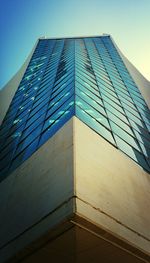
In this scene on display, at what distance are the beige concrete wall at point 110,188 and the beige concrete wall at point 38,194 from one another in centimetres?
26

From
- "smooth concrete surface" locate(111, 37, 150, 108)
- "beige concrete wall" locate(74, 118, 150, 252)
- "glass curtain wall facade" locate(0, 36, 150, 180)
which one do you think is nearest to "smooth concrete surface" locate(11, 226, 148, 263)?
"beige concrete wall" locate(74, 118, 150, 252)

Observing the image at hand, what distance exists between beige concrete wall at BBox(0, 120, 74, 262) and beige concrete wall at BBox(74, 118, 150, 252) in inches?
10.3

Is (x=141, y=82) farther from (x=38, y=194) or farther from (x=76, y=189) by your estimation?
(x=76, y=189)

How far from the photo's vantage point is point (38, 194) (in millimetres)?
6625

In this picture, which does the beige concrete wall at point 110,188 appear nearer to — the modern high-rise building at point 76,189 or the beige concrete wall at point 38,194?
the modern high-rise building at point 76,189

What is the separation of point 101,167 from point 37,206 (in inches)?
67.8

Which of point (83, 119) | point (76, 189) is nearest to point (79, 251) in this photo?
point (76, 189)

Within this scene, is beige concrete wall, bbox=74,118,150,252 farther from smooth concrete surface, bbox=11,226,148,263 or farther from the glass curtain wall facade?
the glass curtain wall facade

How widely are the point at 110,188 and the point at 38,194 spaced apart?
155 centimetres

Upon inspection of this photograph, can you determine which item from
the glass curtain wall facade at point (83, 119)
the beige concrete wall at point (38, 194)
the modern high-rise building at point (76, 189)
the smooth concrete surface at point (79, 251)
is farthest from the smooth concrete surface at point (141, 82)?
the smooth concrete surface at point (79, 251)

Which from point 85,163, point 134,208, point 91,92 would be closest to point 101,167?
point 85,163

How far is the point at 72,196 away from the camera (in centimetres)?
545

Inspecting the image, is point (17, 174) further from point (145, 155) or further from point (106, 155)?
point (145, 155)

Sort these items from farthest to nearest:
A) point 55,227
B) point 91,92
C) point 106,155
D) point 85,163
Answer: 1. point 91,92
2. point 106,155
3. point 85,163
4. point 55,227
